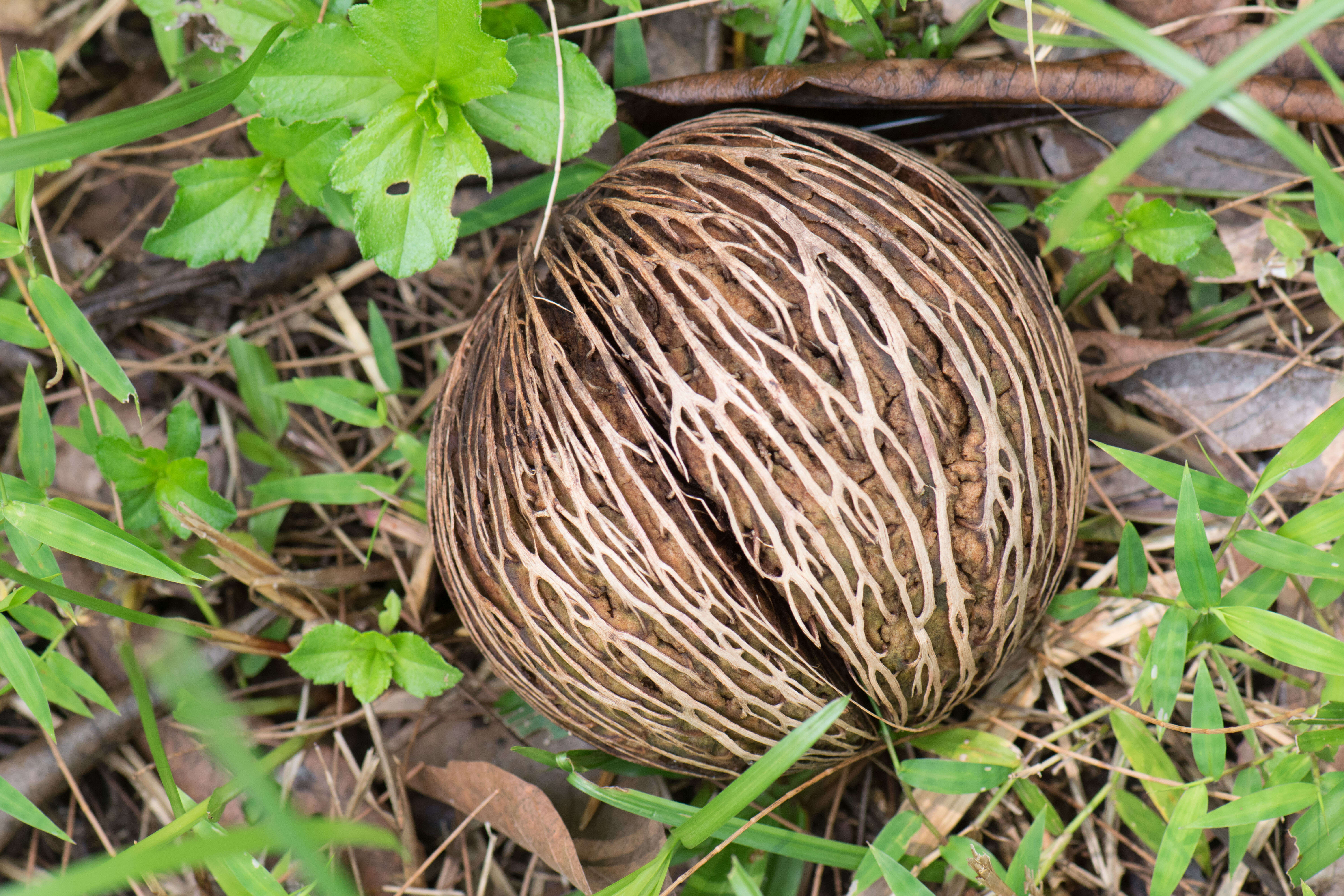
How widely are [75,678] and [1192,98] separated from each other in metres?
2.29

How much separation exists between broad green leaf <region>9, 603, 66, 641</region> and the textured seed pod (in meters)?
0.99

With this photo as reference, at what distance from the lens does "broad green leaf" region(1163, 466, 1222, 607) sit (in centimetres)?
168

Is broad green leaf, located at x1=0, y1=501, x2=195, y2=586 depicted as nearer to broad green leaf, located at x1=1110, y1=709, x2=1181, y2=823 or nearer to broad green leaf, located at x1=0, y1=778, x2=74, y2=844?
broad green leaf, located at x1=0, y1=778, x2=74, y2=844

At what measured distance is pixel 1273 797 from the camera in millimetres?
1664

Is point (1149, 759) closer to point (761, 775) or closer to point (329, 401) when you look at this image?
point (761, 775)

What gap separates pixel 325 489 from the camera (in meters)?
2.26

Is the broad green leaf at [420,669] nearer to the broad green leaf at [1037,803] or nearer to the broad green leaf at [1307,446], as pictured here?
the broad green leaf at [1037,803]

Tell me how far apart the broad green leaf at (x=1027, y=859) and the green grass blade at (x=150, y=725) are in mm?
1602

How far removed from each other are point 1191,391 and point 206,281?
2388 mm

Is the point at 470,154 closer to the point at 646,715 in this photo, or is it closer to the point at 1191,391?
the point at 646,715

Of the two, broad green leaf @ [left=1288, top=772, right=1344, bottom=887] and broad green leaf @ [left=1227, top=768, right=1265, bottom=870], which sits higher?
broad green leaf @ [left=1288, top=772, right=1344, bottom=887]

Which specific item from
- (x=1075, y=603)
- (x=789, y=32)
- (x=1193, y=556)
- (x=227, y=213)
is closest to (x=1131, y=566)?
(x=1075, y=603)

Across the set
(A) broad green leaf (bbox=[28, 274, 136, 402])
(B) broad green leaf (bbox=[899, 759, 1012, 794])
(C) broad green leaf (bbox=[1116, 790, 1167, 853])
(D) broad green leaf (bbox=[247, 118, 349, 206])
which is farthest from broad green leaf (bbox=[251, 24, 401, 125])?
(C) broad green leaf (bbox=[1116, 790, 1167, 853])

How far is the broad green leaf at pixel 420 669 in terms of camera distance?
1.97 meters
